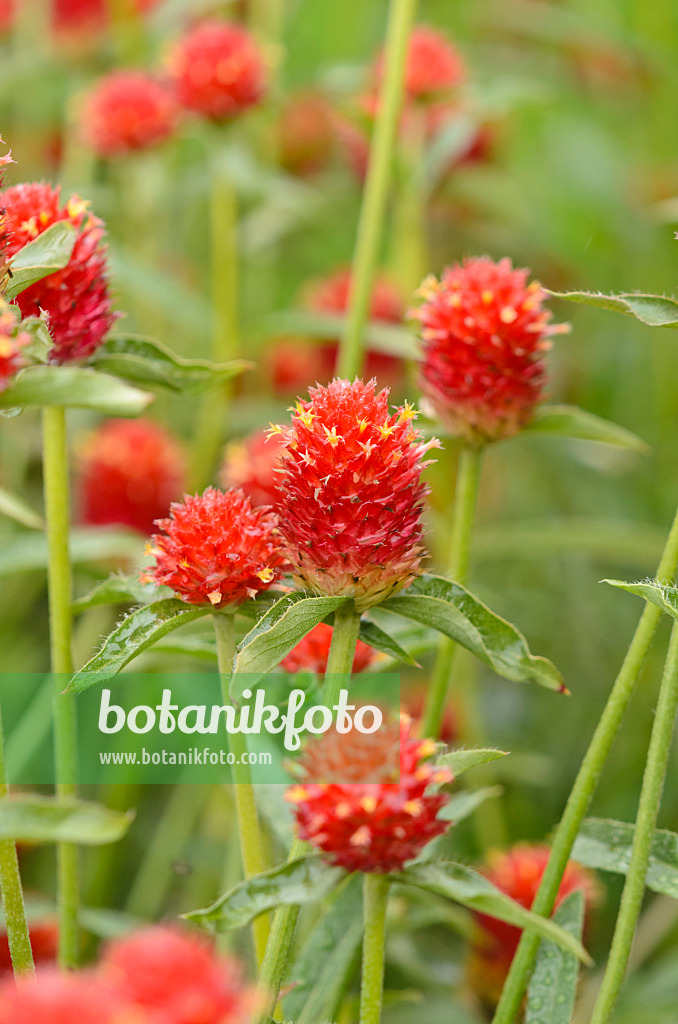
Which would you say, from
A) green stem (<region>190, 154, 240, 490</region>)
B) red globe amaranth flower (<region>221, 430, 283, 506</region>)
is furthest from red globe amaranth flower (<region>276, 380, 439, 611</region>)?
green stem (<region>190, 154, 240, 490</region>)

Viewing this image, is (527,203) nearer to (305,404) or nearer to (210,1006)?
(305,404)

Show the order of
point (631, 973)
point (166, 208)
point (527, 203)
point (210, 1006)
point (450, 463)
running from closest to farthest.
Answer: point (210, 1006) < point (631, 973) < point (450, 463) < point (166, 208) < point (527, 203)

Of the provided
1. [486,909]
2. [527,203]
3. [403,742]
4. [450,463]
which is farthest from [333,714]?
[527,203]

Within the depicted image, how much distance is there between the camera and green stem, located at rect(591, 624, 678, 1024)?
67 centimetres

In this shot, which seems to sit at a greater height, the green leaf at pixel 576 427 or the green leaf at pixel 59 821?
the green leaf at pixel 576 427

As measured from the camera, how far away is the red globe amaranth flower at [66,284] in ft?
2.64

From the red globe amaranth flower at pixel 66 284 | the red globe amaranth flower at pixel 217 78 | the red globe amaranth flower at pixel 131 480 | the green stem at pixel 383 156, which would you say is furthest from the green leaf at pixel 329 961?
the red globe amaranth flower at pixel 217 78

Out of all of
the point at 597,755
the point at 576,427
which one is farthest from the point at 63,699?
the point at 576,427

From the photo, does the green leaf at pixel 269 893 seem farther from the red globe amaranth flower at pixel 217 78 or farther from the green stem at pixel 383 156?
the red globe amaranth flower at pixel 217 78

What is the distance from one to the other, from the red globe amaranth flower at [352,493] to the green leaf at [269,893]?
0.16 metres

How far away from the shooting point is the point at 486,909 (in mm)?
573

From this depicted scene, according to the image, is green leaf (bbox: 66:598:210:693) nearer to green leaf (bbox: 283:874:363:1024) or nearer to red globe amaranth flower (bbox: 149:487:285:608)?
red globe amaranth flower (bbox: 149:487:285:608)

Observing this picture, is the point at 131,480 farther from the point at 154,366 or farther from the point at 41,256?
the point at 41,256

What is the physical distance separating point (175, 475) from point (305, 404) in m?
1.02
